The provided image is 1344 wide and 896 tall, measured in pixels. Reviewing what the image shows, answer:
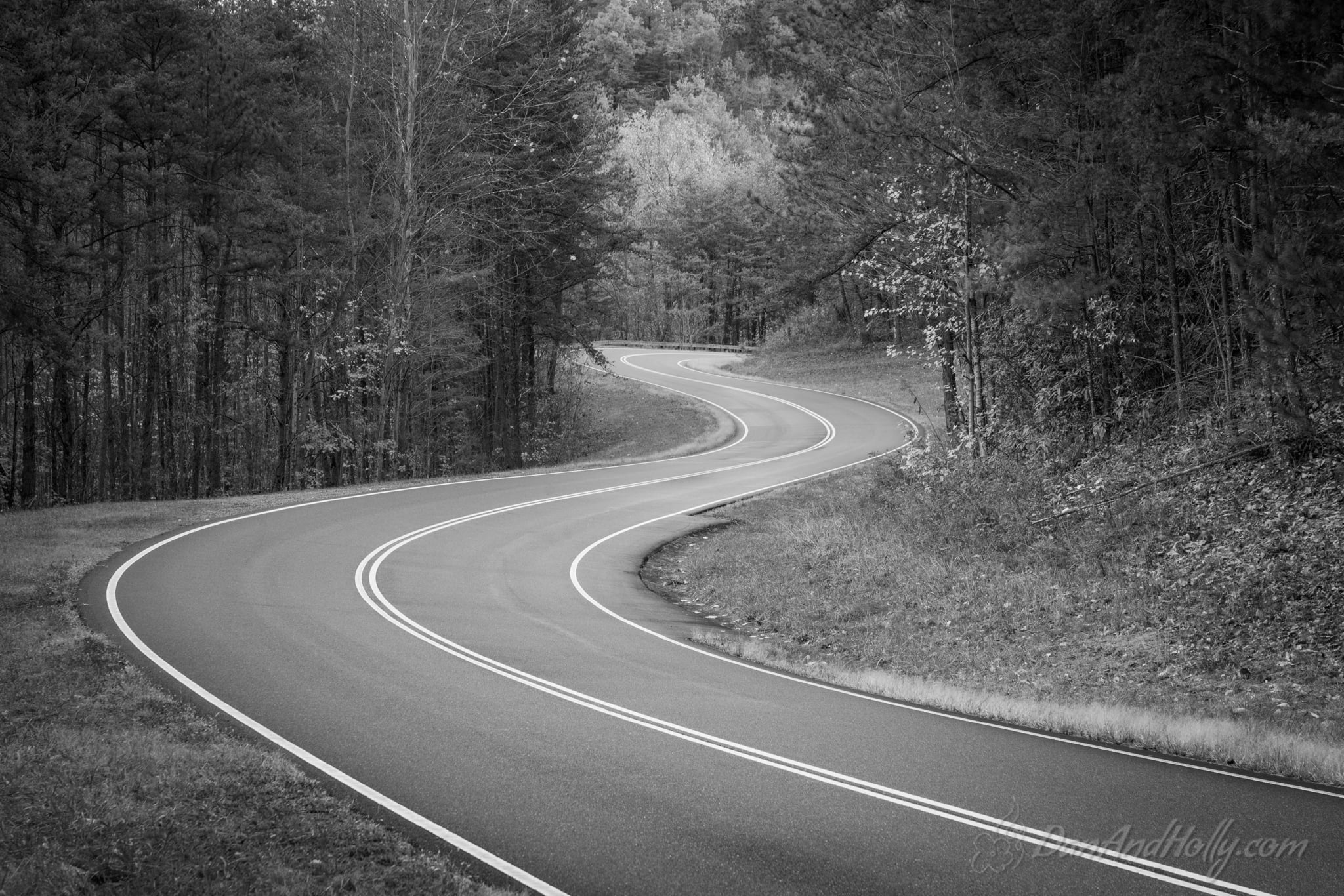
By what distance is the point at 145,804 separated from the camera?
22.1 ft

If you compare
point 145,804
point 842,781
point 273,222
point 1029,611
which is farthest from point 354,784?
point 273,222

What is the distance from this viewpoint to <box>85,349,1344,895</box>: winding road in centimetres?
624

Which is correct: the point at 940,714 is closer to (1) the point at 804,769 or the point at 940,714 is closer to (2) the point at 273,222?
(1) the point at 804,769

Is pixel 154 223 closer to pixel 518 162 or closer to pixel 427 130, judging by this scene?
pixel 427 130

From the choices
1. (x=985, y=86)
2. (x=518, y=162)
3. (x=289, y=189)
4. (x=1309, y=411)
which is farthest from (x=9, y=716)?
(x=518, y=162)

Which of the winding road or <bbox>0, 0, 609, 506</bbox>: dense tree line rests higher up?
<bbox>0, 0, 609, 506</bbox>: dense tree line

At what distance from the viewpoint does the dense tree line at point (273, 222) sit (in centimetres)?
2352

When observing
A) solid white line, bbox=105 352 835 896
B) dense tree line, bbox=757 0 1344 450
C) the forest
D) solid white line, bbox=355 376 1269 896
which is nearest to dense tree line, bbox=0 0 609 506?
the forest

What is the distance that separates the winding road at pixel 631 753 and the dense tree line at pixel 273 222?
11546mm

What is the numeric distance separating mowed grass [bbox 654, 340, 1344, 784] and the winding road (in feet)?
2.58

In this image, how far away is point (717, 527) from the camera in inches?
837

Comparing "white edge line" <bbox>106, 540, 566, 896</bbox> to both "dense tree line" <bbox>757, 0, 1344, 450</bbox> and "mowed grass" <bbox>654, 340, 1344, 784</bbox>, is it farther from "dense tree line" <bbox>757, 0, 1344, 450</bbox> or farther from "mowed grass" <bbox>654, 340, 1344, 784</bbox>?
"dense tree line" <bbox>757, 0, 1344, 450</bbox>

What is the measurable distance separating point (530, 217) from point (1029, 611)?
75.0 feet

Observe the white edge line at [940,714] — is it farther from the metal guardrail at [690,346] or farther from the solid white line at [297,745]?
the metal guardrail at [690,346]
